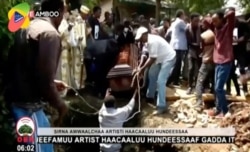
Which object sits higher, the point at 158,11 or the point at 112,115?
the point at 158,11

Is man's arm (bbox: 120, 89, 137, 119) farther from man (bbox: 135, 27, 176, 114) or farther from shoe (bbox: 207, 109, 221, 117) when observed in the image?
shoe (bbox: 207, 109, 221, 117)

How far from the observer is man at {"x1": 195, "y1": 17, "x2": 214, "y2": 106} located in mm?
2586

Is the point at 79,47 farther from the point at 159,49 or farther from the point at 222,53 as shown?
the point at 222,53

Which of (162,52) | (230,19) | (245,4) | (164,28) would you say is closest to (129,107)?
(162,52)

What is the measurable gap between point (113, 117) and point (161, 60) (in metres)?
0.44

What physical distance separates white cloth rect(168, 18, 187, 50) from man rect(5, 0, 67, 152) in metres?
0.75

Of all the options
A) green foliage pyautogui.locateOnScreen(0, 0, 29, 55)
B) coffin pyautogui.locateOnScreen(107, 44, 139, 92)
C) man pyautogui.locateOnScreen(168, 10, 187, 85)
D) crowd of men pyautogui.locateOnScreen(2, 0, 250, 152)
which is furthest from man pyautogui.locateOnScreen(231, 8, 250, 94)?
green foliage pyautogui.locateOnScreen(0, 0, 29, 55)

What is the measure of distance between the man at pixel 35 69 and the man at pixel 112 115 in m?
0.38

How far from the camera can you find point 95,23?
104 inches

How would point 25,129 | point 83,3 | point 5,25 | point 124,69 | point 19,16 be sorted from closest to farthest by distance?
1. point 25,129
2. point 19,16
3. point 5,25
4. point 124,69
5. point 83,3

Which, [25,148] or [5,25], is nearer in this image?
[25,148]

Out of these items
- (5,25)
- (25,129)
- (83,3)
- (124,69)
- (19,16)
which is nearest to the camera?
(25,129)

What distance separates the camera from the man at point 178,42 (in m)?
2.68

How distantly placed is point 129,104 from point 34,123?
61 centimetres
